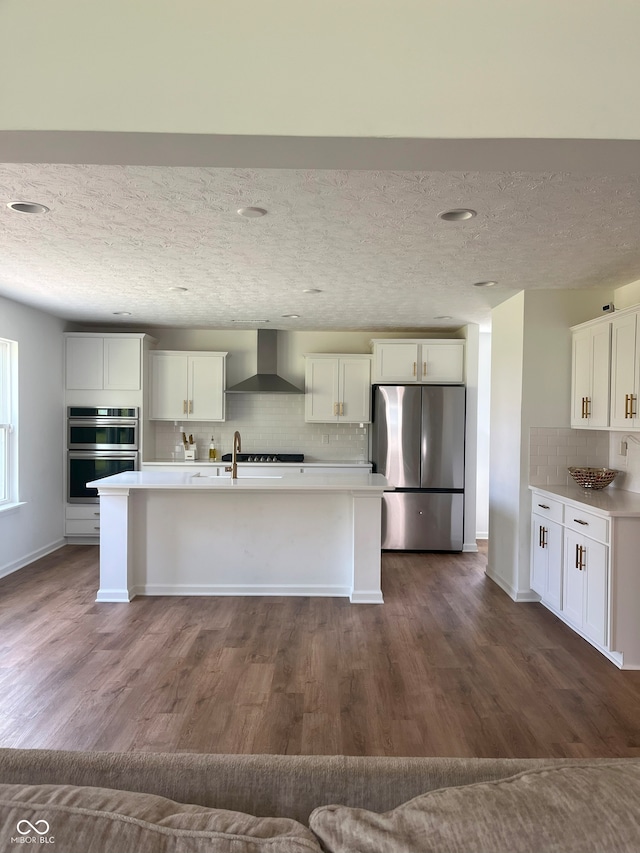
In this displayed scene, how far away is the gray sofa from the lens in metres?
0.74

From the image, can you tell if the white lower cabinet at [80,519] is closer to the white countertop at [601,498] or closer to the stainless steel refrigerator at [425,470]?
the stainless steel refrigerator at [425,470]

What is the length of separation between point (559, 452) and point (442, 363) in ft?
6.70

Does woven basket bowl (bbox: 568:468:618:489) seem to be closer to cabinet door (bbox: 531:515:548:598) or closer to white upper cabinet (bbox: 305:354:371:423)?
cabinet door (bbox: 531:515:548:598)

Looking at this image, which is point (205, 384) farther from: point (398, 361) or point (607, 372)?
point (607, 372)

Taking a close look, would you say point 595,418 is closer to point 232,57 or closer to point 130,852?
point 232,57

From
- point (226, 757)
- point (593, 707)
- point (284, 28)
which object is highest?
point (284, 28)

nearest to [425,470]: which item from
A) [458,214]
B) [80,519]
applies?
[458,214]

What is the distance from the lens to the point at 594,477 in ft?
13.3

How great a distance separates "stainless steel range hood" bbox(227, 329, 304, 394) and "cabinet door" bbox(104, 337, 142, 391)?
43.4 inches

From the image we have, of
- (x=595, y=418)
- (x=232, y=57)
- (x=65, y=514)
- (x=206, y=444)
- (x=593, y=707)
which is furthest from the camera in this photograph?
(x=206, y=444)

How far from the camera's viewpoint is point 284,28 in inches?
59.5

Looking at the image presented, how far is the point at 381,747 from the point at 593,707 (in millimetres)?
1178

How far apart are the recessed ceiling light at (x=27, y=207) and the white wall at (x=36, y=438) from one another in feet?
8.11

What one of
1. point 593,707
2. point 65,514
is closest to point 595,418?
point 593,707
